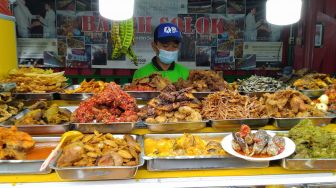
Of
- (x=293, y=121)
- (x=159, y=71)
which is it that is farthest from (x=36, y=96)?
(x=293, y=121)

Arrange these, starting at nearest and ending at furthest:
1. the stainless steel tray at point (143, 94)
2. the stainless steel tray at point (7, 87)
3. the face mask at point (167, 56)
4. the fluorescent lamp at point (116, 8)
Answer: the fluorescent lamp at point (116, 8), the stainless steel tray at point (7, 87), the stainless steel tray at point (143, 94), the face mask at point (167, 56)

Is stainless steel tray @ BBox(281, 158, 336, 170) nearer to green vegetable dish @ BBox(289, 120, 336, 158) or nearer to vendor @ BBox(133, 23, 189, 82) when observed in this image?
green vegetable dish @ BBox(289, 120, 336, 158)

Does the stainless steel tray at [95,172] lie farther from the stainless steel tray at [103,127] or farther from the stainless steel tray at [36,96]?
the stainless steel tray at [36,96]

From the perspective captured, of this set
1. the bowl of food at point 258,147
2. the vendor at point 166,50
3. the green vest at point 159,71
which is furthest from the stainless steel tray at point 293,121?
the green vest at point 159,71

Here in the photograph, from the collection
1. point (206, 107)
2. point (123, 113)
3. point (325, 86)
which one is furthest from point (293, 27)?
point (123, 113)

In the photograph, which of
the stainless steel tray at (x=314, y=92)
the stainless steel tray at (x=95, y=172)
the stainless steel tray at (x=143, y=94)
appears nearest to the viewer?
the stainless steel tray at (x=95, y=172)

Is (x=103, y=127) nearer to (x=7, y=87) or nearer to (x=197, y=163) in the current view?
(x=197, y=163)

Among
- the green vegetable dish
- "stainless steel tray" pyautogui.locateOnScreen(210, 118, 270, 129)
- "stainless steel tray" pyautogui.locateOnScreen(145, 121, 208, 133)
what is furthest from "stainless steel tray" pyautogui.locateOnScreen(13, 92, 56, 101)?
the green vegetable dish

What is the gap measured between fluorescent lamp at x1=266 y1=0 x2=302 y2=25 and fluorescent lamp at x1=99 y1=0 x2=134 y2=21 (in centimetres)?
129

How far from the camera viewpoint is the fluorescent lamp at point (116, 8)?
2635 millimetres

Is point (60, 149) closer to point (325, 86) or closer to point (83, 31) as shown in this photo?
point (325, 86)

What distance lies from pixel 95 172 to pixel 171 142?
674mm

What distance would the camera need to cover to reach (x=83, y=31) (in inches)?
250

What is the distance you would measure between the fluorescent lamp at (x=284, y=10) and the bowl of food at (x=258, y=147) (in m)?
1.26
